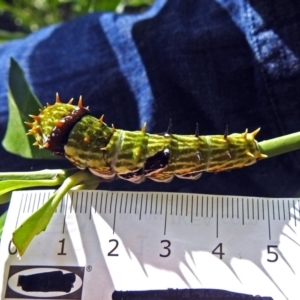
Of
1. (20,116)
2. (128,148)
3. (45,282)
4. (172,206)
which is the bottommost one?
(45,282)

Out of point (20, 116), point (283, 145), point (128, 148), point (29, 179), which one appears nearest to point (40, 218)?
point (29, 179)

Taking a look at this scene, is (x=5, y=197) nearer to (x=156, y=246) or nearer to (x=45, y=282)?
(x=45, y=282)

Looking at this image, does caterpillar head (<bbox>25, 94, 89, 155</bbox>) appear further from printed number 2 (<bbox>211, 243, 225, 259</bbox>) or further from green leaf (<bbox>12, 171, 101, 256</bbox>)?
printed number 2 (<bbox>211, 243, 225, 259</bbox>)

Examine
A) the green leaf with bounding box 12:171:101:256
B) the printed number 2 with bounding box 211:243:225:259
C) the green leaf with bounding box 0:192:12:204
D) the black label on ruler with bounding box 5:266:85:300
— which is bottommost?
the black label on ruler with bounding box 5:266:85:300

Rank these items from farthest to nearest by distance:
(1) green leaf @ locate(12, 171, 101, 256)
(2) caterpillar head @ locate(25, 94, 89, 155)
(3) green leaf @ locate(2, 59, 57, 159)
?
1. (3) green leaf @ locate(2, 59, 57, 159)
2. (2) caterpillar head @ locate(25, 94, 89, 155)
3. (1) green leaf @ locate(12, 171, 101, 256)

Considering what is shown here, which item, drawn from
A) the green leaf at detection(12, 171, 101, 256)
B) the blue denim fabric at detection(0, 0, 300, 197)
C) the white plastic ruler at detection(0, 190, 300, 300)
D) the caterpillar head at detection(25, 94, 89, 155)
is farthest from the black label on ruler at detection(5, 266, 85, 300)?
the blue denim fabric at detection(0, 0, 300, 197)

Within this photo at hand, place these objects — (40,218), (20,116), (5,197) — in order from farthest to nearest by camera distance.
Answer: (20,116)
(5,197)
(40,218)

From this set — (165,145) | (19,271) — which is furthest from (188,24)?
(19,271)

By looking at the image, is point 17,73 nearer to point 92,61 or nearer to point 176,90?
point 92,61
